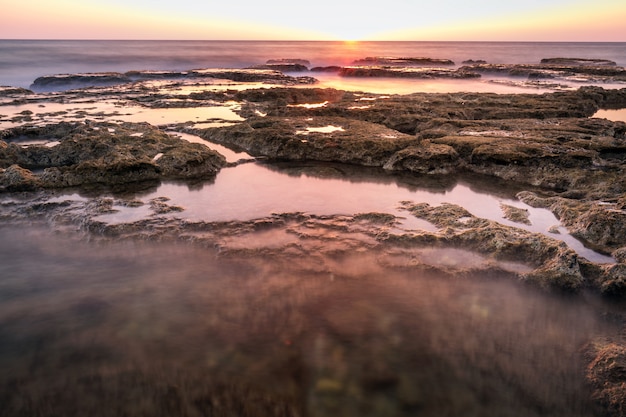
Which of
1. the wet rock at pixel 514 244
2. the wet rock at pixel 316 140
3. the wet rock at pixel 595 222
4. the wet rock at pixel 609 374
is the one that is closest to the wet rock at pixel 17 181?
the wet rock at pixel 316 140

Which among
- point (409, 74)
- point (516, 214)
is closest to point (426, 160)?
point (516, 214)

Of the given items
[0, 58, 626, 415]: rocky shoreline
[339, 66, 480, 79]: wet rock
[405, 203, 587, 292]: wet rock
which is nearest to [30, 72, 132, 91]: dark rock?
[0, 58, 626, 415]: rocky shoreline

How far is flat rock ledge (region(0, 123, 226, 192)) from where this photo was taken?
31.8 feet

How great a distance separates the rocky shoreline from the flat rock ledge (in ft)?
0.12

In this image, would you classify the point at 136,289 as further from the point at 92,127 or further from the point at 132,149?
the point at 92,127

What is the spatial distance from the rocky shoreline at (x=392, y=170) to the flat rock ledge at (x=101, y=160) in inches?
1.5

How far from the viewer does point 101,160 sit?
10508mm

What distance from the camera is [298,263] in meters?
6.44

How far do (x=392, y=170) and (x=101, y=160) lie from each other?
7930 millimetres

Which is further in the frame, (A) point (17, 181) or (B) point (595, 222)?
(A) point (17, 181)

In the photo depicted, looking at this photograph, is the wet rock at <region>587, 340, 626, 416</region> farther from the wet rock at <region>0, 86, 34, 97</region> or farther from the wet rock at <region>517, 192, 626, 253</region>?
the wet rock at <region>0, 86, 34, 97</region>

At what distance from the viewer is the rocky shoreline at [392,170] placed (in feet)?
21.8

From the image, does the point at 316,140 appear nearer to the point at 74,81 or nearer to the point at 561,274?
the point at 561,274

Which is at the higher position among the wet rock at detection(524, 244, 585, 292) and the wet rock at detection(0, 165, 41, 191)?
the wet rock at detection(0, 165, 41, 191)
